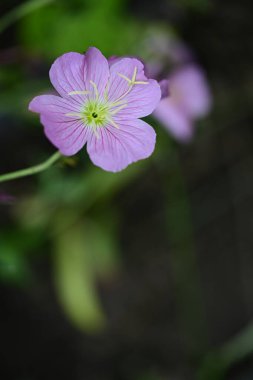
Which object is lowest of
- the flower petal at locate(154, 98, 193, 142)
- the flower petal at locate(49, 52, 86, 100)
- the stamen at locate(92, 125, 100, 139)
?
the flower petal at locate(154, 98, 193, 142)

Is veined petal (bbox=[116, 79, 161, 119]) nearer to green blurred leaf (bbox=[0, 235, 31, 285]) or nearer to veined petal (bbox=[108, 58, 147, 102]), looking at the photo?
veined petal (bbox=[108, 58, 147, 102])

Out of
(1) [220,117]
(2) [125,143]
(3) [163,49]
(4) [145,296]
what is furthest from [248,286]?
(2) [125,143]

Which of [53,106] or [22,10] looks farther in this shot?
[22,10]

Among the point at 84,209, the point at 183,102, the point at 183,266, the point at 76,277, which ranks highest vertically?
the point at 183,102

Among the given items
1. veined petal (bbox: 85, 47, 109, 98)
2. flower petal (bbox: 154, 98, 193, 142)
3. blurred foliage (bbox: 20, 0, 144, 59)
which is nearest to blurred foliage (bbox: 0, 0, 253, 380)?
blurred foliage (bbox: 20, 0, 144, 59)

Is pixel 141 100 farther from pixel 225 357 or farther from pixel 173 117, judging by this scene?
pixel 225 357

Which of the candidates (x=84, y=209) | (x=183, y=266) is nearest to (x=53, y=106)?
(x=84, y=209)

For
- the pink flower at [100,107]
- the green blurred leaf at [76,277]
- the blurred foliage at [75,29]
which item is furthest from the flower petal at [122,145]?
the green blurred leaf at [76,277]
